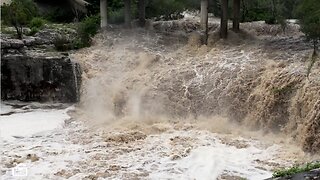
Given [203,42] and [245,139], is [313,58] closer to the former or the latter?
[245,139]

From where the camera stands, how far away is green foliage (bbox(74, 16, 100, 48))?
1942cm

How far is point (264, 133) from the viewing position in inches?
523

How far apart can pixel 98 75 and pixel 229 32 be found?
18.6ft

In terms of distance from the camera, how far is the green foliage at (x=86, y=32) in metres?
19.4

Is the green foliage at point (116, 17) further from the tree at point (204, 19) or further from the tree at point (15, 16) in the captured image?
the tree at point (15, 16)

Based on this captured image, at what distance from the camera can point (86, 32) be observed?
1973cm

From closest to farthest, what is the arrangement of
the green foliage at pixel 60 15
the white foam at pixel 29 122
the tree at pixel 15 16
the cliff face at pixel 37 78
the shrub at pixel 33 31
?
the white foam at pixel 29 122 → the cliff face at pixel 37 78 → the tree at pixel 15 16 → the shrub at pixel 33 31 → the green foliage at pixel 60 15

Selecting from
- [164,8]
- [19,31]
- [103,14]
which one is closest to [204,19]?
[164,8]

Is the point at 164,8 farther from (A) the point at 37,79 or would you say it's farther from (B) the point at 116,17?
(A) the point at 37,79

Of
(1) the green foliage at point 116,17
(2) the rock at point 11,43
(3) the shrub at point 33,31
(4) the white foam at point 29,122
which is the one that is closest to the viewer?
(4) the white foam at point 29,122

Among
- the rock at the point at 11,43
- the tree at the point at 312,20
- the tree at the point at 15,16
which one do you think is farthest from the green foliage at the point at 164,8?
the tree at the point at 312,20

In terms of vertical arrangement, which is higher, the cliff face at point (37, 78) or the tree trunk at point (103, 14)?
the tree trunk at point (103, 14)

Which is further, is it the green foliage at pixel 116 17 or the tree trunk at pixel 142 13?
the green foliage at pixel 116 17

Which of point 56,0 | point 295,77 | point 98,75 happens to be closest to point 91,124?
point 98,75
